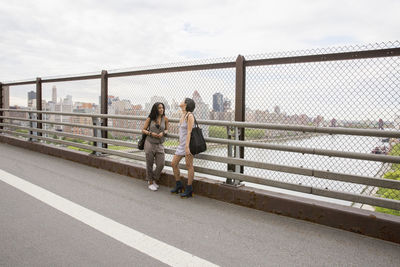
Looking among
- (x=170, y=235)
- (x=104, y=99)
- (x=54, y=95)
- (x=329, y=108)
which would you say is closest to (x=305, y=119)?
(x=329, y=108)

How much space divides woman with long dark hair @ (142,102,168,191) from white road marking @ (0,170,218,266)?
1.54 metres

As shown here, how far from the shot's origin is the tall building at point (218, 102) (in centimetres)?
507

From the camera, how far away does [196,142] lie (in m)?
4.68

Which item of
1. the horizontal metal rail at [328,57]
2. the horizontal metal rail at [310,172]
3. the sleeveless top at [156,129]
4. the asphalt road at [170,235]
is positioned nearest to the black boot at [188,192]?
the asphalt road at [170,235]

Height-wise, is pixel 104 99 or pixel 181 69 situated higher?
pixel 181 69

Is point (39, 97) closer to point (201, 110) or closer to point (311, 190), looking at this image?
point (201, 110)

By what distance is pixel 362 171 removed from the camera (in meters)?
3.80

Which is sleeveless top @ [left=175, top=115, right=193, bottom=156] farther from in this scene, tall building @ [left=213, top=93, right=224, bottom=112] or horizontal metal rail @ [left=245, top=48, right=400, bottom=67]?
horizontal metal rail @ [left=245, top=48, right=400, bottom=67]

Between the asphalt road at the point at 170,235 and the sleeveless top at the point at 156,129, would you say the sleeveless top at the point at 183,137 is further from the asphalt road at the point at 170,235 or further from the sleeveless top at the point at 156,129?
the asphalt road at the point at 170,235

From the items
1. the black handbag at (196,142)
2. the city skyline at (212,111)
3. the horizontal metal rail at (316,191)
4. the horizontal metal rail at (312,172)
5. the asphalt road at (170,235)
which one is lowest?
the asphalt road at (170,235)

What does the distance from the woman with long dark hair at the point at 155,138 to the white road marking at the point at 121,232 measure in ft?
5.05

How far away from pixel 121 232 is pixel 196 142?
1.82 meters

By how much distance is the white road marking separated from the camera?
2.87 m

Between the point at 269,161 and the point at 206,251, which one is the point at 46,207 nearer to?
the point at 206,251
